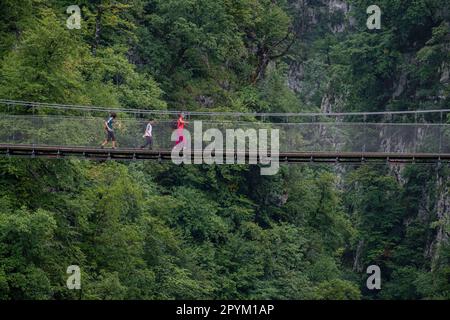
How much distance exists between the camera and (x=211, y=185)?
63219mm

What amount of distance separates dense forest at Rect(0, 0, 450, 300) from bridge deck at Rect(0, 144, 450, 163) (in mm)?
3986

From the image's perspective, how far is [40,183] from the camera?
5088 centimetres

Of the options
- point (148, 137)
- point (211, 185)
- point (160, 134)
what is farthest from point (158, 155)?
point (211, 185)

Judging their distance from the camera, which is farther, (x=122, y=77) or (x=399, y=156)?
(x=122, y=77)

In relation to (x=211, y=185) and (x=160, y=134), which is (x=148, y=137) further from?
(x=211, y=185)

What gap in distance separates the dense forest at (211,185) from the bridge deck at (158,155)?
3.99 meters

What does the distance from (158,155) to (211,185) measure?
17851 mm

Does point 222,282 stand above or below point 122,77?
below

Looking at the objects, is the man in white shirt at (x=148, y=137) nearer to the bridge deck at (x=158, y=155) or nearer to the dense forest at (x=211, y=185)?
the bridge deck at (x=158, y=155)

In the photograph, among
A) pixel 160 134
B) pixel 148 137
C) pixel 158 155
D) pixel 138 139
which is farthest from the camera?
pixel 160 134

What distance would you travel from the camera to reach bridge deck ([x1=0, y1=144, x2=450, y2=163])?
1774 inches

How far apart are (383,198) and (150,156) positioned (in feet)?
78.8
